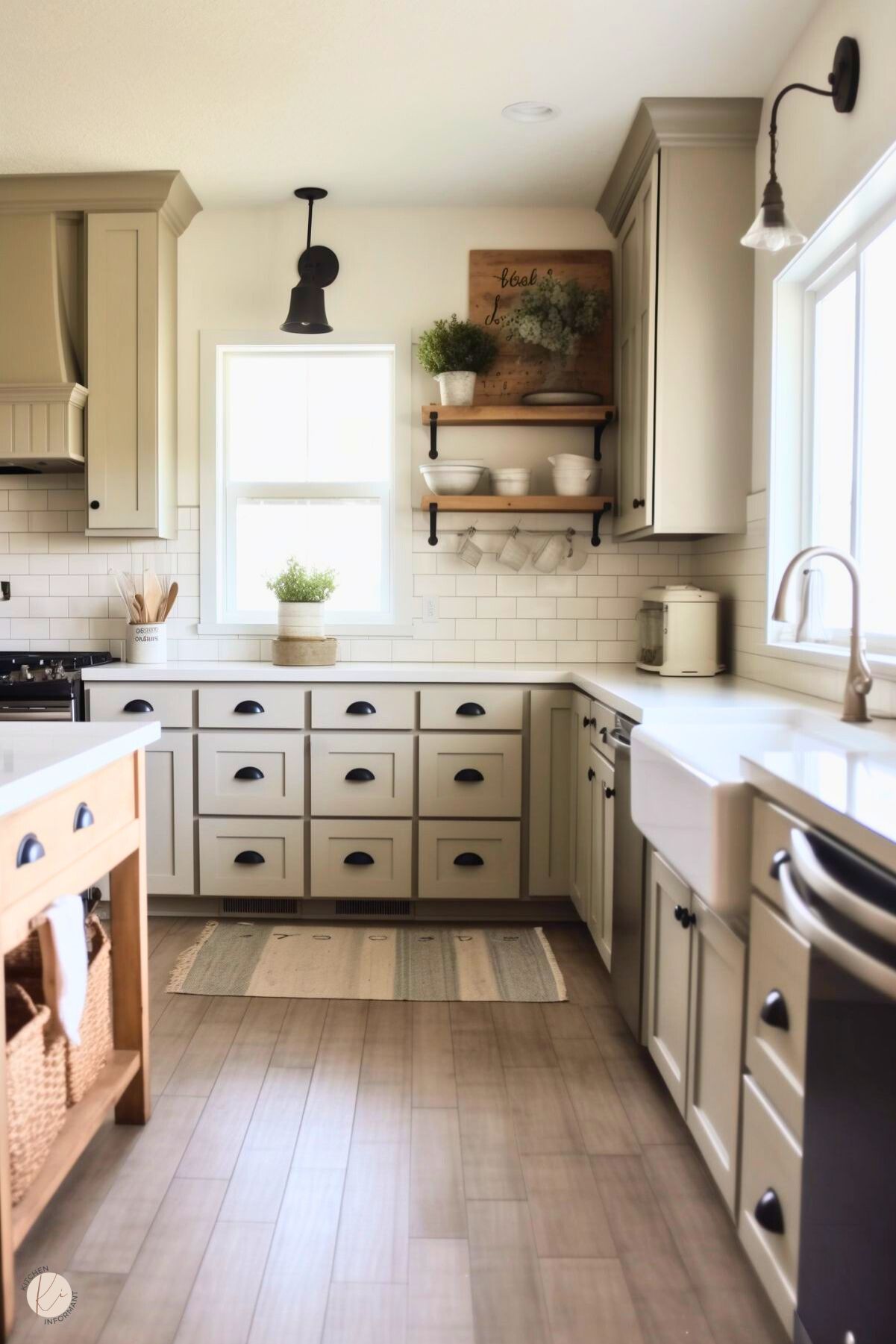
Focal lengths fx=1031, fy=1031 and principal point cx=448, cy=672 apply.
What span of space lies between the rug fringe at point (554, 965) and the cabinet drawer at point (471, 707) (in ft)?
2.38

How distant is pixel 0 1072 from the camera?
1501 millimetres

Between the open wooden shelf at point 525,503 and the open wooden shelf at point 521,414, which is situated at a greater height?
the open wooden shelf at point 521,414

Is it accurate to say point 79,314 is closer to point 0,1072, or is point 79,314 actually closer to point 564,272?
point 564,272

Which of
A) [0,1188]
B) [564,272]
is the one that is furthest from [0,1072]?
[564,272]

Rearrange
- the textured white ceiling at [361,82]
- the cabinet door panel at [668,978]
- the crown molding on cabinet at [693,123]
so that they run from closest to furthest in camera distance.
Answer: the cabinet door panel at [668,978] → the textured white ceiling at [361,82] → the crown molding on cabinet at [693,123]

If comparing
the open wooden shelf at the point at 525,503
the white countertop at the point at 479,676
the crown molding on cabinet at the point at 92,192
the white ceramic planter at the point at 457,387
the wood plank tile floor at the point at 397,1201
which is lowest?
the wood plank tile floor at the point at 397,1201

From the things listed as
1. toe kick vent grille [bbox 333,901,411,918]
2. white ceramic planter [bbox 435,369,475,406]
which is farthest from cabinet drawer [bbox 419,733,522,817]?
white ceramic planter [bbox 435,369,475,406]

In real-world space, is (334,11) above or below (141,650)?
above

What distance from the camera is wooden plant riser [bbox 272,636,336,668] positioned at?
12.4 ft

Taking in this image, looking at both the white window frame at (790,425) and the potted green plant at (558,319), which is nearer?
the white window frame at (790,425)

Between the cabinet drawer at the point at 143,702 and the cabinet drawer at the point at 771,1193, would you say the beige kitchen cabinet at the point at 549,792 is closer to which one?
the cabinet drawer at the point at 143,702

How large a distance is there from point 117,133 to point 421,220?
1.16 meters

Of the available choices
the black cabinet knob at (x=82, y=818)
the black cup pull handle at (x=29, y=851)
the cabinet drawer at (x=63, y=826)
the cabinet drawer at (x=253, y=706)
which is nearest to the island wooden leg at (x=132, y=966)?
the cabinet drawer at (x=63, y=826)

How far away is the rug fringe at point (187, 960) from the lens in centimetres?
305
